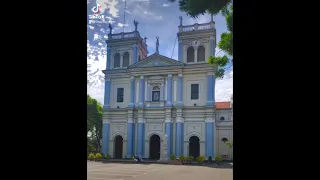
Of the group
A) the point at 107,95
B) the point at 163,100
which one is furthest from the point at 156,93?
the point at 107,95

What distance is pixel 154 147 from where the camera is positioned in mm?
10906

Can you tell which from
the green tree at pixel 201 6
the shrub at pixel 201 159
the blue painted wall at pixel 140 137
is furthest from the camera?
the blue painted wall at pixel 140 137

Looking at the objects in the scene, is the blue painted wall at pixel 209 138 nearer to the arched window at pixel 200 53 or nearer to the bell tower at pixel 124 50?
the arched window at pixel 200 53

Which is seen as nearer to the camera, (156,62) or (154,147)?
(154,147)

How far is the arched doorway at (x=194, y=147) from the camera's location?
10.5 m

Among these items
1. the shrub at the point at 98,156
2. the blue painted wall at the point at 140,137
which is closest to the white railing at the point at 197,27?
the blue painted wall at the point at 140,137

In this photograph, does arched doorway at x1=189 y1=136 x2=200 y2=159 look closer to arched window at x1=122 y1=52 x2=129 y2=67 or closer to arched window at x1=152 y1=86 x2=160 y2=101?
arched window at x1=152 y1=86 x2=160 y2=101

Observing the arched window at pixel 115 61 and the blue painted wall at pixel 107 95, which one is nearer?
the blue painted wall at pixel 107 95

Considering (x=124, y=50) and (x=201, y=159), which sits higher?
(x=124, y=50)

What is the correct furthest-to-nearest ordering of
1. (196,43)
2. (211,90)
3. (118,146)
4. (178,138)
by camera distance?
(196,43) < (118,146) < (211,90) < (178,138)

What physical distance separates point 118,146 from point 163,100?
2705mm

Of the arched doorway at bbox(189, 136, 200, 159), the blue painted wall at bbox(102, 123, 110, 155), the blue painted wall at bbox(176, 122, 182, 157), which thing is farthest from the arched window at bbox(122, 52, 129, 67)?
the arched doorway at bbox(189, 136, 200, 159)

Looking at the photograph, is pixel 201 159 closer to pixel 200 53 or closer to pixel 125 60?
pixel 200 53
